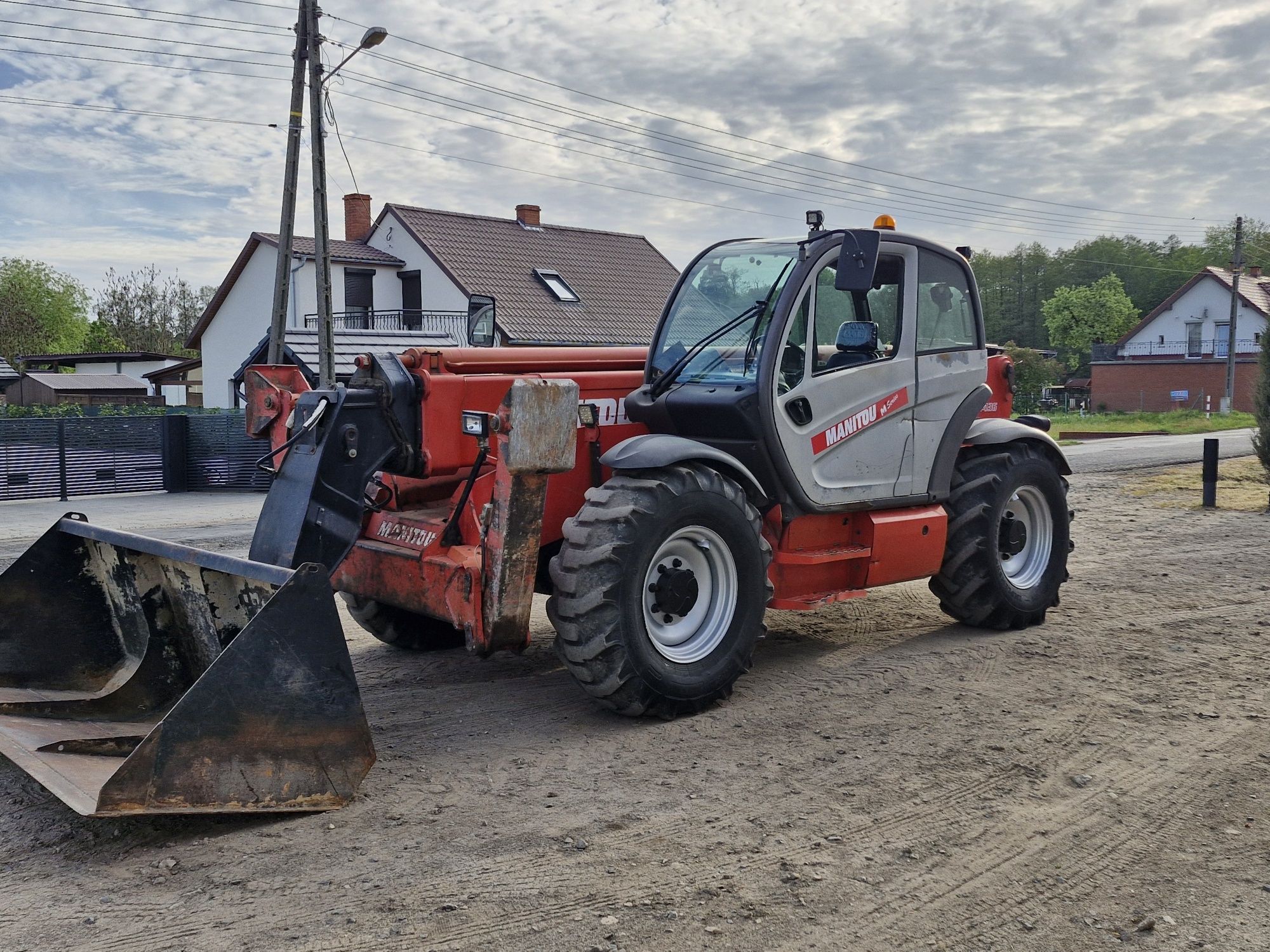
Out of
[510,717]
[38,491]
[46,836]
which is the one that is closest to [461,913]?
[46,836]

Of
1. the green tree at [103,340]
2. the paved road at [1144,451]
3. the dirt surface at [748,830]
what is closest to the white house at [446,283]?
the paved road at [1144,451]

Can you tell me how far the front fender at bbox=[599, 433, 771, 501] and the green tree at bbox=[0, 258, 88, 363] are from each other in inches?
2326

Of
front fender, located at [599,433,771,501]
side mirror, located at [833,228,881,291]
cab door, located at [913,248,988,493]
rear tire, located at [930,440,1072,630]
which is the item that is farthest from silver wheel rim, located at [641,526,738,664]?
rear tire, located at [930,440,1072,630]

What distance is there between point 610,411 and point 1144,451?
67.5 ft

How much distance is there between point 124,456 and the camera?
17.3 metres

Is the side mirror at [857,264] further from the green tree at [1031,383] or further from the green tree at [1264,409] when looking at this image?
the green tree at [1031,383]

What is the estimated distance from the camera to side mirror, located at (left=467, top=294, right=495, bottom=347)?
10531mm

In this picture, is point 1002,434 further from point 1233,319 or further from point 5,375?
point 1233,319

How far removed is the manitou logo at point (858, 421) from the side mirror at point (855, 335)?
1.12 feet

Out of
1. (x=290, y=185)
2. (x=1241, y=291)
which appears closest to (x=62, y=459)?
(x=290, y=185)

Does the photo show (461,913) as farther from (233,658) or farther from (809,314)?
(809,314)

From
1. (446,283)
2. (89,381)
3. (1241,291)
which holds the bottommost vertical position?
(89,381)

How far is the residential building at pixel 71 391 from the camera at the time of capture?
40750 millimetres

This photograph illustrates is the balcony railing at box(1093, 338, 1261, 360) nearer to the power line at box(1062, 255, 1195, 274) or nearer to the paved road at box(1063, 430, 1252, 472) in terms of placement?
the paved road at box(1063, 430, 1252, 472)
